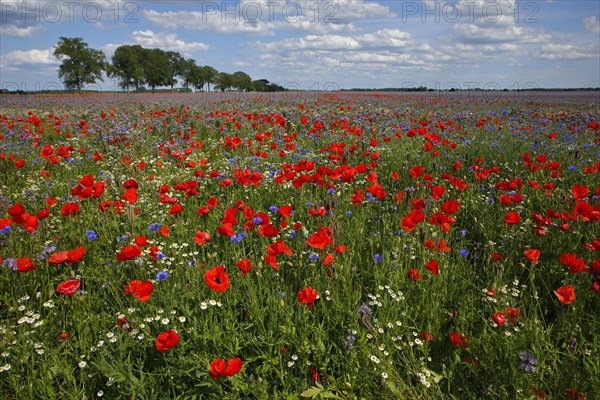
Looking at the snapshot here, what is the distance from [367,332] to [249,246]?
4.75 ft

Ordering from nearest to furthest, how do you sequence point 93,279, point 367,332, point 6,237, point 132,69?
point 367,332 → point 93,279 → point 6,237 → point 132,69

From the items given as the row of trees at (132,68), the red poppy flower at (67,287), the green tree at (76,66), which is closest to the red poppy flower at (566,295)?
the red poppy flower at (67,287)

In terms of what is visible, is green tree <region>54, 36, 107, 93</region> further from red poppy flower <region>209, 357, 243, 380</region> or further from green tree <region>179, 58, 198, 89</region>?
red poppy flower <region>209, 357, 243, 380</region>

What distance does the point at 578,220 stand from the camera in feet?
10.7

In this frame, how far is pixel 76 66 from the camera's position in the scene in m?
66.1

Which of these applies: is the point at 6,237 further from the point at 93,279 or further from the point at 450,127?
the point at 450,127

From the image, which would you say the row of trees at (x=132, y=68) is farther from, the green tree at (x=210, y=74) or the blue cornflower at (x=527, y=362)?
the blue cornflower at (x=527, y=362)

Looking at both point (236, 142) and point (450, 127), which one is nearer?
point (236, 142)

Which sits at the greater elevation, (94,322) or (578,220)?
(578,220)

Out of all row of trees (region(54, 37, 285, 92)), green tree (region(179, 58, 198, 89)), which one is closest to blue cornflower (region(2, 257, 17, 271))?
row of trees (region(54, 37, 285, 92))

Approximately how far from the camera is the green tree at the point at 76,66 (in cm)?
6581

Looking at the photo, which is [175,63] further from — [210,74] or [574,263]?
[574,263]

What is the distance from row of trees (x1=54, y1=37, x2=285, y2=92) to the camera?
217 feet

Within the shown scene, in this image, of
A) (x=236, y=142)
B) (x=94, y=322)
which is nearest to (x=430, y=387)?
(x=94, y=322)
